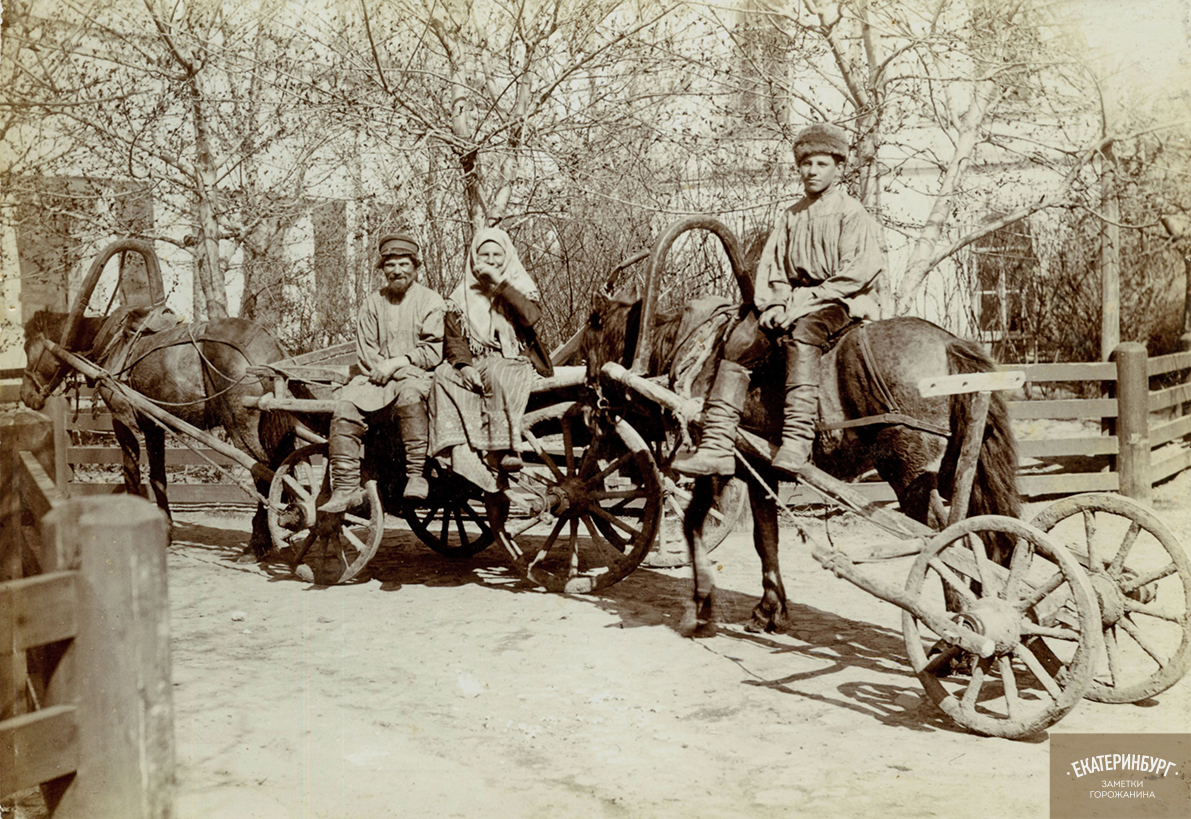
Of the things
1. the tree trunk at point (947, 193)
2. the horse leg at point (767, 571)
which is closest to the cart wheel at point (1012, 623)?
the horse leg at point (767, 571)

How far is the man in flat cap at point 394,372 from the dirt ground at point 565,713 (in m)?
0.92

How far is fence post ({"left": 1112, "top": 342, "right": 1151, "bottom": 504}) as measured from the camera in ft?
31.4

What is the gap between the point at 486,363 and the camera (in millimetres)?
6938

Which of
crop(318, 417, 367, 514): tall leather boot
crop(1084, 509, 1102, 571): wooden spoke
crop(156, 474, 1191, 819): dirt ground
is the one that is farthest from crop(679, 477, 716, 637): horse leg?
crop(318, 417, 367, 514): tall leather boot

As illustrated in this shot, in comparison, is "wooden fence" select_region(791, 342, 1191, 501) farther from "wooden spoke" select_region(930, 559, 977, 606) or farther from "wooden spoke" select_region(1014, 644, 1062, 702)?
"wooden spoke" select_region(1014, 644, 1062, 702)

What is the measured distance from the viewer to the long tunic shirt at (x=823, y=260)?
17.3ft

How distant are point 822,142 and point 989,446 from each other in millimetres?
1836

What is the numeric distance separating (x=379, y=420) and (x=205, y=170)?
4681mm

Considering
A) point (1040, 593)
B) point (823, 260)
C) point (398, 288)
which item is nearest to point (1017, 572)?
point (1040, 593)

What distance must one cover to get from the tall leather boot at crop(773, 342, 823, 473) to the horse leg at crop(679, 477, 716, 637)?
0.88 m

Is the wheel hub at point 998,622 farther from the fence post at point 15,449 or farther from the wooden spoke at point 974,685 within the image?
the fence post at point 15,449

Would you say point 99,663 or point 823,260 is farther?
point 823,260

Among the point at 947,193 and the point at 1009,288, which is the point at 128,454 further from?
the point at 1009,288

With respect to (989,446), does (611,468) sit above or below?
below
